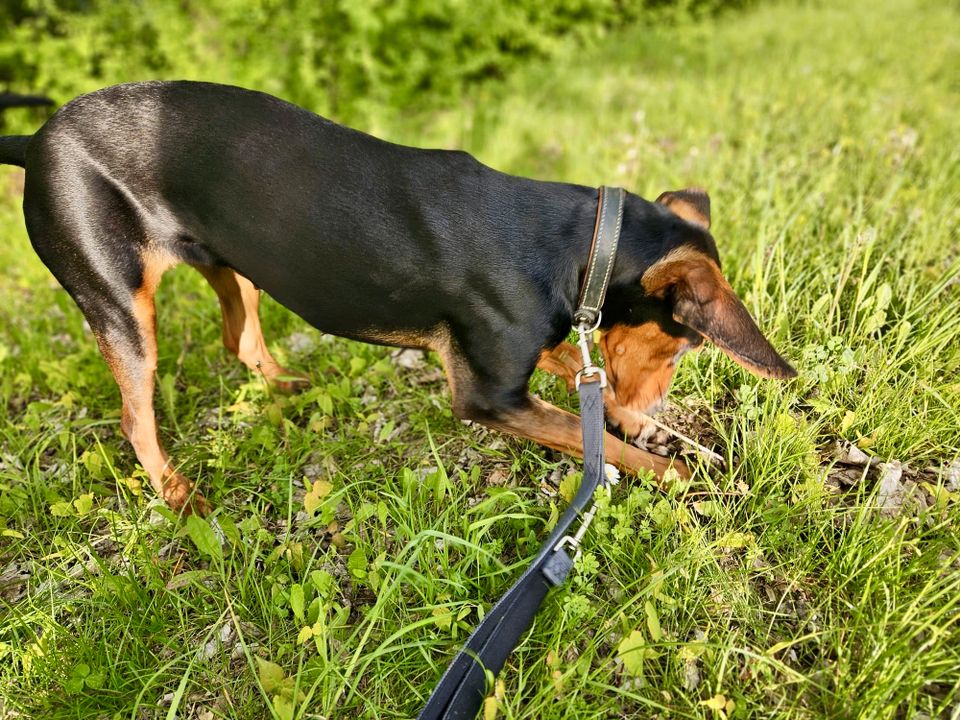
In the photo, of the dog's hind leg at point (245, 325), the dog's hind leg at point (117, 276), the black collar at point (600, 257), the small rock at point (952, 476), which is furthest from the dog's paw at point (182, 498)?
the small rock at point (952, 476)

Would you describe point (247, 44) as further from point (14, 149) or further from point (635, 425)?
point (635, 425)

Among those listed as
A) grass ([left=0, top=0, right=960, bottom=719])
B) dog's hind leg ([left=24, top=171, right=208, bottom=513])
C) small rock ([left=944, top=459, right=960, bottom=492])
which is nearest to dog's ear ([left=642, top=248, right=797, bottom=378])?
grass ([left=0, top=0, right=960, bottom=719])

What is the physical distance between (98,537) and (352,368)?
1311 millimetres

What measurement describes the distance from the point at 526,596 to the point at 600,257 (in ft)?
3.91

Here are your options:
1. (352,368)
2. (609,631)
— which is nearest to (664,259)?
(609,631)

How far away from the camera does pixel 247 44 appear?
6.45m

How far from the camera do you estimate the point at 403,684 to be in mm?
2004

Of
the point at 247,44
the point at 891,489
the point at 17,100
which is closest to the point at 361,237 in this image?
the point at 17,100

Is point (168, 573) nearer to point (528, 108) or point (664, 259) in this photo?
point (664, 259)

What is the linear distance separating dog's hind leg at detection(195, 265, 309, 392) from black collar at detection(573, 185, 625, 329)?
1592 mm

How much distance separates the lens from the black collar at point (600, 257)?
2240 millimetres

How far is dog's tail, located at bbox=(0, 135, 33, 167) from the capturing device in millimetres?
2598

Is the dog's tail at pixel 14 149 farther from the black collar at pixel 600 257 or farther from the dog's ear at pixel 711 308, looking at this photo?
the dog's ear at pixel 711 308

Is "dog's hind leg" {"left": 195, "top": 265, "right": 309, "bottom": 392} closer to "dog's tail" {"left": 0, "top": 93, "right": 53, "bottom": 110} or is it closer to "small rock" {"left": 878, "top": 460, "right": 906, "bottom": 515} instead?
"dog's tail" {"left": 0, "top": 93, "right": 53, "bottom": 110}
